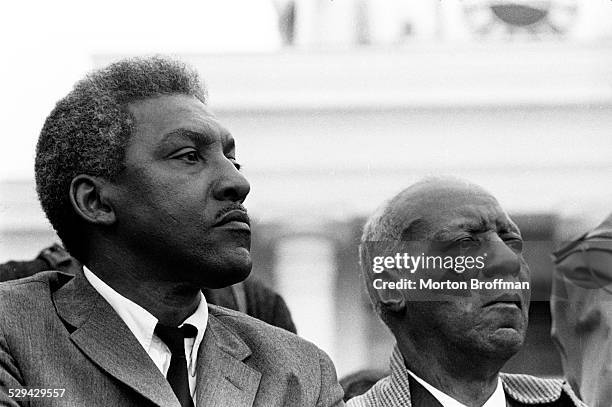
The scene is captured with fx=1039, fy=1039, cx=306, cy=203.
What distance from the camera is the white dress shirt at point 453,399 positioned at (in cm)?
224

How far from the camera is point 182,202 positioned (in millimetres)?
2148

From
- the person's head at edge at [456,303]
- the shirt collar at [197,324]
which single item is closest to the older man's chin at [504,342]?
the person's head at edge at [456,303]

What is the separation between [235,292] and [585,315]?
865mm

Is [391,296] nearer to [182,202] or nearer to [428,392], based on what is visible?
[428,392]

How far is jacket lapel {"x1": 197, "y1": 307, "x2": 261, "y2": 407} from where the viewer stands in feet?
6.81

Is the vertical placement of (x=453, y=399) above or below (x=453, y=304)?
below

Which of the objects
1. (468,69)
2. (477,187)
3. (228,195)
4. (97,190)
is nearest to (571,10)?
(468,69)

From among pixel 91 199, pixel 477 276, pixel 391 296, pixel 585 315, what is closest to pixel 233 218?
pixel 91 199

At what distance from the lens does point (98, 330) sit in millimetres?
2098

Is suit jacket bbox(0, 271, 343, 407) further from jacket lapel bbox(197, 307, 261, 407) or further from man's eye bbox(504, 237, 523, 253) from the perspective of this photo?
man's eye bbox(504, 237, 523, 253)

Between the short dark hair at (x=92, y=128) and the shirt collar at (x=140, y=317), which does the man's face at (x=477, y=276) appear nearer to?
the shirt collar at (x=140, y=317)

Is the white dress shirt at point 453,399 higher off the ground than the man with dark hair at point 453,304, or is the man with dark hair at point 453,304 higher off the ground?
the man with dark hair at point 453,304

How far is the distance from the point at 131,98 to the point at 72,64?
475mm

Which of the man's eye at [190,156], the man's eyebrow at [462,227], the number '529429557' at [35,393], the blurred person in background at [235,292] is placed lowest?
the blurred person in background at [235,292]
